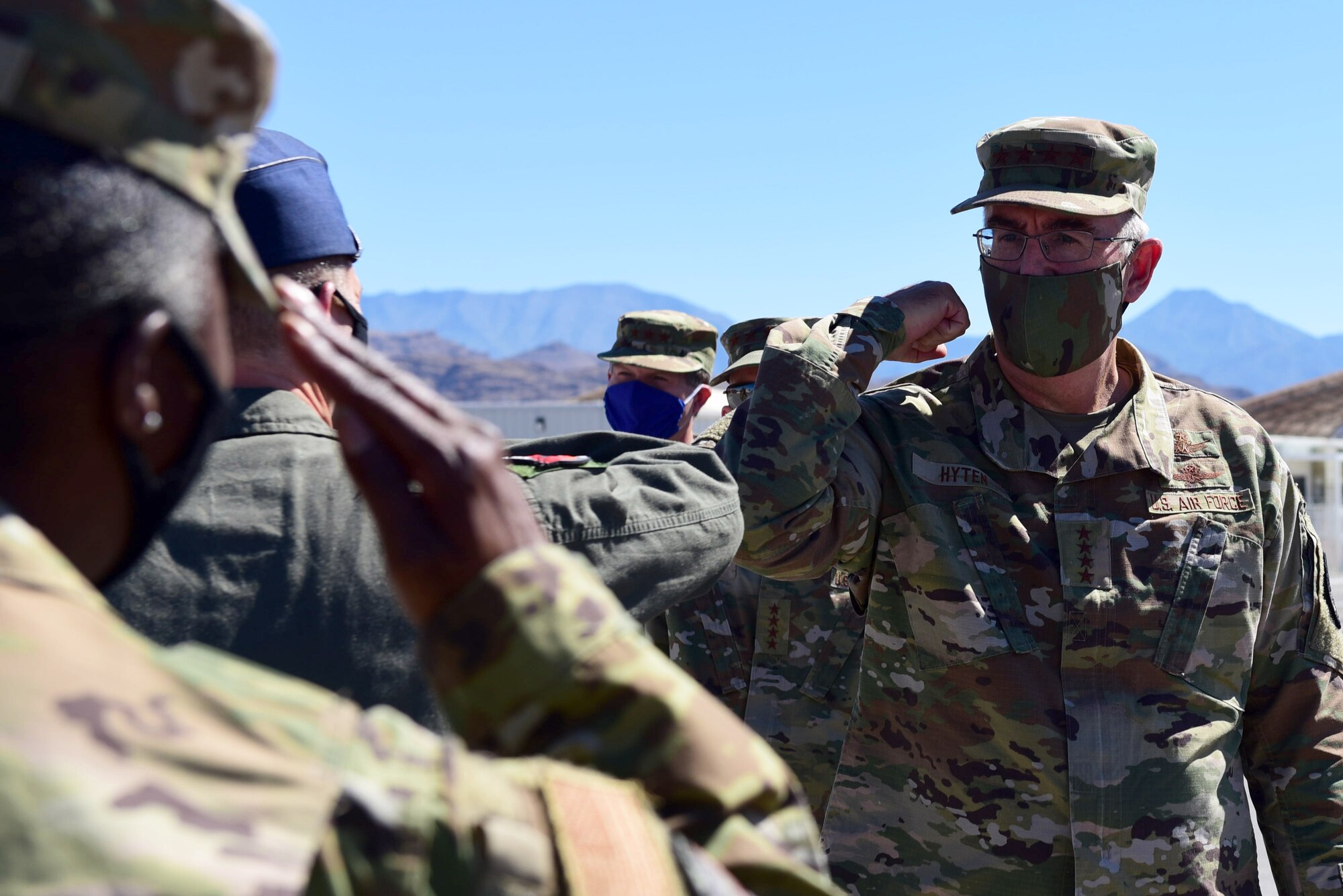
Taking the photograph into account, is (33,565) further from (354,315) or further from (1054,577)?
(1054,577)

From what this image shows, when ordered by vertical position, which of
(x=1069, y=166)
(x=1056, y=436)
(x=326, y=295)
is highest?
(x=1069, y=166)

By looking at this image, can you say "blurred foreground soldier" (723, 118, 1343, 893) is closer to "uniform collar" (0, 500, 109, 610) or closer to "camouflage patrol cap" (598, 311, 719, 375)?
"uniform collar" (0, 500, 109, 610)

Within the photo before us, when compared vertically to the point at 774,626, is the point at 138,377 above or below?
above

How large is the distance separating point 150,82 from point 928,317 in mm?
2433

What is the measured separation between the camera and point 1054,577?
2.82 meters

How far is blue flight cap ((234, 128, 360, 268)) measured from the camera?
1.81m

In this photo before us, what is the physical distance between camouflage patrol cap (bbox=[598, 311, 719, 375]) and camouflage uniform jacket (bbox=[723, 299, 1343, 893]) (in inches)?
101

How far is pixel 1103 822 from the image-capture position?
2.68 m

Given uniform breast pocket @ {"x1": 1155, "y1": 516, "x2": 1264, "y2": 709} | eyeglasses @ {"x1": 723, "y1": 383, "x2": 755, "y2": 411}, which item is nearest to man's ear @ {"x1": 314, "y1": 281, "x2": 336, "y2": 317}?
uniform breast pocket @ {"x1": 1155, "y1": 516, "x2": 1264, "y2": 709}

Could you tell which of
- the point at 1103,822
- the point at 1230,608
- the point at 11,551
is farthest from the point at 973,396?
the point at 11,551

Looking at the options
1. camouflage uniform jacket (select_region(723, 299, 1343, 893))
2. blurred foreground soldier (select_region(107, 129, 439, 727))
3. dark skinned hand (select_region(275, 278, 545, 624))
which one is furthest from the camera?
camouflage uniform jacket (select_region(723, 299, 1343, 893))

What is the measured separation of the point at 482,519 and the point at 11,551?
34cm

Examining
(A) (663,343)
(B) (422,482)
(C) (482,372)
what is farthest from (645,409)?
(C) (482,372)

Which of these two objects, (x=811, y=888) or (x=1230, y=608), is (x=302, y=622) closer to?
(x=811, y=888)
